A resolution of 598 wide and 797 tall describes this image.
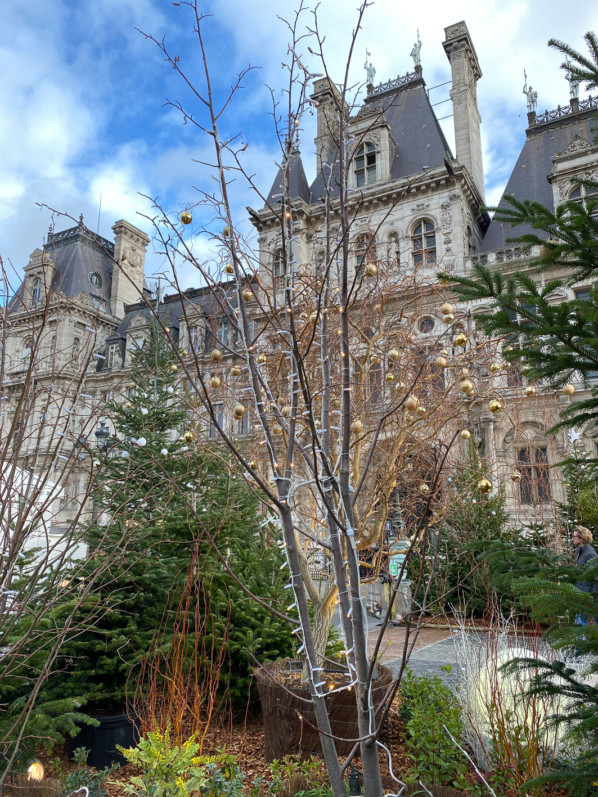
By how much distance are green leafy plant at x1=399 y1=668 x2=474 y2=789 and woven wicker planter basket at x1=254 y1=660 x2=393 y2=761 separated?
1.13 feet

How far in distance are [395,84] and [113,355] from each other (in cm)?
2026

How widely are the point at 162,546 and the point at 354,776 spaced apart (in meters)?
4.02

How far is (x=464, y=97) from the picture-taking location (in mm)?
23531

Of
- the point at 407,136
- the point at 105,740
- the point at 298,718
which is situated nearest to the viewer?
the point at 298,718

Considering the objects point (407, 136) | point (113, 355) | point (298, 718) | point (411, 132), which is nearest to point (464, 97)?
point (411, 132)

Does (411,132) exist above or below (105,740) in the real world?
above

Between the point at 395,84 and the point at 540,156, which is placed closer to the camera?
the point at 540,156

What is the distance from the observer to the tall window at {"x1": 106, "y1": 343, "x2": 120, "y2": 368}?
3331cm

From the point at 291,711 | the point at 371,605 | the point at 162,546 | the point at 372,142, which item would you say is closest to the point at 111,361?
the point at 372,142

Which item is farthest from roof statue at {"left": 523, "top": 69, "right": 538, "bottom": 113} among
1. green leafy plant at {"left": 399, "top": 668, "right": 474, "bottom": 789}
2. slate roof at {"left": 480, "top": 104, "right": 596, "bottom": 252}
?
green leafy plant at {"left": 399, "top": 668, "right": 474, "bottom": 789}

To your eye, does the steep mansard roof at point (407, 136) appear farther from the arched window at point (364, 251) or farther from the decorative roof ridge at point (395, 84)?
the arched window at point (364, 251)

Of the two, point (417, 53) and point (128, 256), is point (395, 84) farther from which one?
point (128, 256)

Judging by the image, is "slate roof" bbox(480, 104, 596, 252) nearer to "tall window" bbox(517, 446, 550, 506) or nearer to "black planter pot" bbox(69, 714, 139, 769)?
"tall window" bbox(517, 446, 550, 506)

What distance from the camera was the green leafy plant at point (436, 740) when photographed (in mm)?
3820
